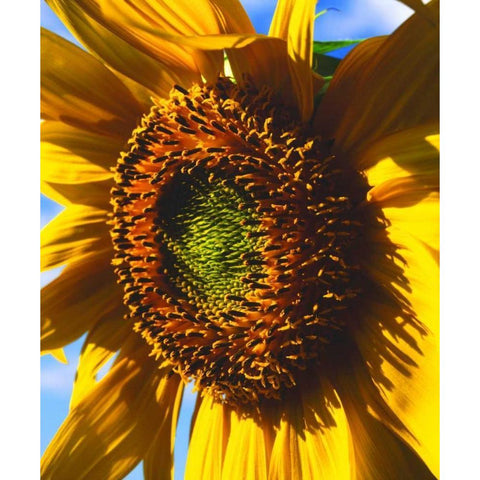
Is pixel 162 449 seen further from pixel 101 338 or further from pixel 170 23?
pixel 170 23

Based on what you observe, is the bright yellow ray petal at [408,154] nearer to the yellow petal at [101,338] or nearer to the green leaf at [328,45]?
the green leaf at [328,45]

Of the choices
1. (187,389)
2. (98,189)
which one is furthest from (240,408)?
(98,189)

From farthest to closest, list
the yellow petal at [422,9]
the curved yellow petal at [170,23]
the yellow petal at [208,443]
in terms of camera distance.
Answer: the yellow petal at [208,443] → the curved yellow petal at [170,23] → the yellow petal at [422,9]

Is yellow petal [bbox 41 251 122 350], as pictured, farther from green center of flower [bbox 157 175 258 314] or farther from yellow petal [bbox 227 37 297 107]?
yellow petal [bbox 227 37 297 107]

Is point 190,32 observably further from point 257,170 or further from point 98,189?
point 98,189

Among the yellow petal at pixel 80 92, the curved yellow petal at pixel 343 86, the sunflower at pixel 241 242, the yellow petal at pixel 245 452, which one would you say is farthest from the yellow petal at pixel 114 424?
the curved yellow petal at pixel 343 86

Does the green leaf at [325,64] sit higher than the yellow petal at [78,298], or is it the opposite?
the green leaf at [325,64]
